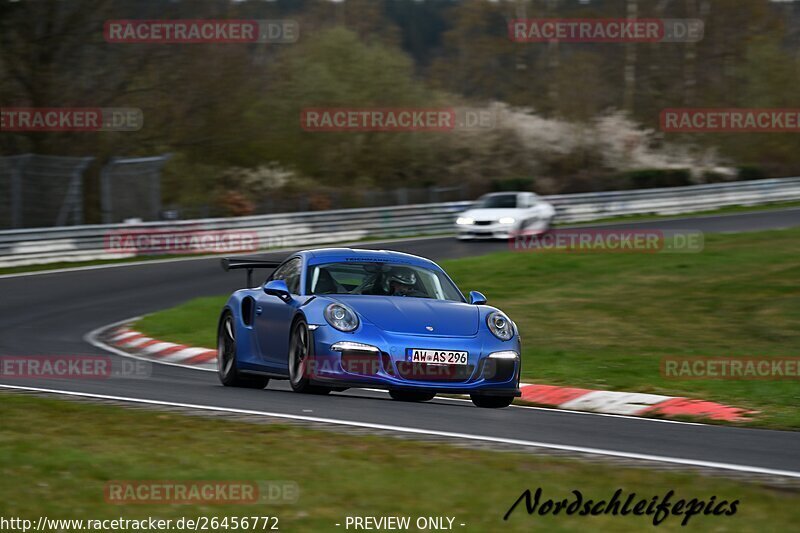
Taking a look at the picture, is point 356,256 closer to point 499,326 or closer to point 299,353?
point 299,353

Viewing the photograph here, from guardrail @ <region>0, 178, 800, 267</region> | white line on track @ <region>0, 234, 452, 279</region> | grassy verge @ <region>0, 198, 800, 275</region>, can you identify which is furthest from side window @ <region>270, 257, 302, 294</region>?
guardrail @ <region>0, 178, 800, 267</region>

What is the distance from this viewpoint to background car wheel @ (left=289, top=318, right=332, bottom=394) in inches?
383

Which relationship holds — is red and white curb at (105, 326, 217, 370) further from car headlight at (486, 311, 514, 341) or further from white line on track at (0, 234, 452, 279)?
white line on track at (0, 234, 452, 279)

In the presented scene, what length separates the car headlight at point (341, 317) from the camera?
9.52 metres

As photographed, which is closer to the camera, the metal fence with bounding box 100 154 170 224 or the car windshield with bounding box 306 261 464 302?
the car windshield with bounding box 306 261 464 302

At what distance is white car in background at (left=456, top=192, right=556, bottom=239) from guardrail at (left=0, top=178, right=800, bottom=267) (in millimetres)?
2917

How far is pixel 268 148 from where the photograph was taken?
43.0 metres

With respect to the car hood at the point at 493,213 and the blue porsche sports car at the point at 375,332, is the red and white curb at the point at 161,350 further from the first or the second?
the car hood at the point at 493,213

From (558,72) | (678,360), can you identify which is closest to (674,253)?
(678,360)

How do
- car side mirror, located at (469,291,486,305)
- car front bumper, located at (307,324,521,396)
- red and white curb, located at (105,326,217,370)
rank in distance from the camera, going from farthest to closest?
red and white curb, located at (105,326,217,370) → car side mirror, located at (469,291,486,305) → car front bumper, located at (307,324,521,396)

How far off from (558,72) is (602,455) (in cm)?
4926

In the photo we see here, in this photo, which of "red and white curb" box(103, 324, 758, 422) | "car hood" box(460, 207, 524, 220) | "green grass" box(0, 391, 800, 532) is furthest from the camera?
"car hood" box(460, 207, 524, 220)

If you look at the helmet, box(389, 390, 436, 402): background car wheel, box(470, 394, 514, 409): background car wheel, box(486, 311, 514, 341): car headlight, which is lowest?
box(389, 390, 436, 402): background car wheel

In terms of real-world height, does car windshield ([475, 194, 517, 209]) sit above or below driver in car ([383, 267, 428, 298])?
below
